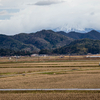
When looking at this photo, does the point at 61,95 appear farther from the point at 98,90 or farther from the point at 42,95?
the point at 98,90

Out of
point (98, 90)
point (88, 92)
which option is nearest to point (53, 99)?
point (88, 92)

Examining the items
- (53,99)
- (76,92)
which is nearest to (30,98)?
(53,99)

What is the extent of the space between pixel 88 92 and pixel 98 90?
137cm

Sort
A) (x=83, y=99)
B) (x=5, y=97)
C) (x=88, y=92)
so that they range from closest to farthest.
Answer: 1. (x=83, y=99)
2. (x=5, y=97)
3. (x=88, y=92)

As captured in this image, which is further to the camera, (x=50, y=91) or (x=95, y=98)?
(x=50, y=91)

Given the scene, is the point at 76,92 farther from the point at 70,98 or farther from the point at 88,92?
the point at 70,98

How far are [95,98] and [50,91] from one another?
503 cm

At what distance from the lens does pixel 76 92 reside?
1959cm

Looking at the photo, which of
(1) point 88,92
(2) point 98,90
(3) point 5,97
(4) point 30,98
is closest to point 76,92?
(1) point 88,92

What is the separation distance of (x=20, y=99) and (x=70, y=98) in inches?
166

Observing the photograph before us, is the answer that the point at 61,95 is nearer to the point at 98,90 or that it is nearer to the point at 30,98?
the point at 30,98

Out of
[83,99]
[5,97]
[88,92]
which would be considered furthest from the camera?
[88,92]

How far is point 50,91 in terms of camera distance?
20500mm

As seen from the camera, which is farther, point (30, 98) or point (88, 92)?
point (88, 92)
